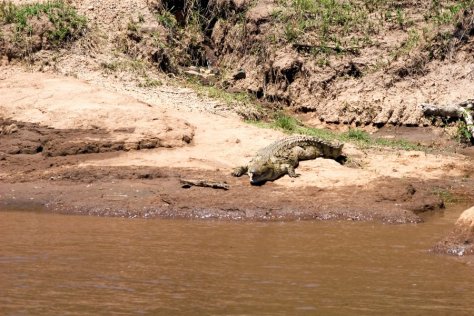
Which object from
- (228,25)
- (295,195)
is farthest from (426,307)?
(228,25)

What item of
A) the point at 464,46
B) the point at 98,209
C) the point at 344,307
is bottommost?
the point at 98,209

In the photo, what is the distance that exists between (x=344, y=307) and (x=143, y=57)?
12075mm

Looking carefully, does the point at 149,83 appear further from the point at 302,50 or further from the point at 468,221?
the point at 468,221

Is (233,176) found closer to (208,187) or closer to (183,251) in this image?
(208,187)

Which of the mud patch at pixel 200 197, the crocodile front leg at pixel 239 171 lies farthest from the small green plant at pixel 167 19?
the crocodile front leg at pixel 239 171

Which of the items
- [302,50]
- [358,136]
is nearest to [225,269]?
[358,136]

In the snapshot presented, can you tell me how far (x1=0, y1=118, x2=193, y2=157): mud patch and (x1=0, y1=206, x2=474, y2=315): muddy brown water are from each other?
2.87m

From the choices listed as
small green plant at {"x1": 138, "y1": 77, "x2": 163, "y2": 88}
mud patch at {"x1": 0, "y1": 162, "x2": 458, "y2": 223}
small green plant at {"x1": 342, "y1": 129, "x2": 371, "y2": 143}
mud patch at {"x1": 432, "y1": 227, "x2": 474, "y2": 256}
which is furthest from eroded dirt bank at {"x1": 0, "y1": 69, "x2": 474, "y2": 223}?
mud patch at {"x1": 432, "y1": 227, "x2": 474, "y2": 256}

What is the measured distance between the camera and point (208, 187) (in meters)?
10.0

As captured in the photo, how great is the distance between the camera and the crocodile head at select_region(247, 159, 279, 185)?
10.2 metres

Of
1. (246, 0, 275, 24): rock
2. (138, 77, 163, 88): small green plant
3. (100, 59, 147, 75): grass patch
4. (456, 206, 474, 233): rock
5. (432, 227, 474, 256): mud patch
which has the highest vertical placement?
(246, 0, 275, 24): rock

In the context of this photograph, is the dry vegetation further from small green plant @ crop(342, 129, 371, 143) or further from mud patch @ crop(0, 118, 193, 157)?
mud patch @ crop(0, 118, 193, 157)

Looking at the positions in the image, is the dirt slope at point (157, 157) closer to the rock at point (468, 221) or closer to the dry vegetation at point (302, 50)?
the dry vegetation at point (302, 50)

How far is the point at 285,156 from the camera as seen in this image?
10891 mm
